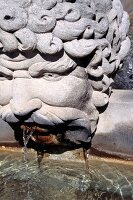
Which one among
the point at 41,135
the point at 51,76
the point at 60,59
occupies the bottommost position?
the point at 41,135

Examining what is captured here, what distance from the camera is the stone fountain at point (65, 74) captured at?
2.20 m

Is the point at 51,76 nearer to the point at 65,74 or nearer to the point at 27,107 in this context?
the point at 65,74

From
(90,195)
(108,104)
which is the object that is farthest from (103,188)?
(108,104)

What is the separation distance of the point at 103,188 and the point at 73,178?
216 mm

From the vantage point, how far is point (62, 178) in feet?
9.25

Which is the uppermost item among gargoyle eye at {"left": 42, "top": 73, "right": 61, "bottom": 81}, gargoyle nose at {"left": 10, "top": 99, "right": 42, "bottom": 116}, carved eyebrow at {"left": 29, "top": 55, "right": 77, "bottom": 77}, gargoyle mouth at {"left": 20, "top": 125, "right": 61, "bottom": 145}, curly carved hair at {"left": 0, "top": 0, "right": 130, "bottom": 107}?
curly carved hair at {"left": 0, "top": 0, "right": 130, "bottom": 107}

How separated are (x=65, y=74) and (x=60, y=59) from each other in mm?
111

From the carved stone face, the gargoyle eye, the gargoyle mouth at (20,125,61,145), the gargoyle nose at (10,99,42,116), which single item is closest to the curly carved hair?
the carved stone face

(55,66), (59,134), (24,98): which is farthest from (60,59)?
(59,134)

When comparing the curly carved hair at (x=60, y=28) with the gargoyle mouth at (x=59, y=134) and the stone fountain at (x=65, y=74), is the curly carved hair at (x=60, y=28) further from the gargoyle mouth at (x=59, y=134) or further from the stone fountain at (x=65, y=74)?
the gargoyle mouth at (x=59, y=134)

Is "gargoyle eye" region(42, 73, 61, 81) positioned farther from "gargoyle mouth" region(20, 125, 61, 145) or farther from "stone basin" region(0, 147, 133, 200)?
"stone basin" region(0, 147, 133, 200)

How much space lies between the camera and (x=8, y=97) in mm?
2463

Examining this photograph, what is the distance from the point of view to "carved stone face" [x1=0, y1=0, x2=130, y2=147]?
2189mm

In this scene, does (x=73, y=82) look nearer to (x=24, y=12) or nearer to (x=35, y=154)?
(x=24, y=12)
